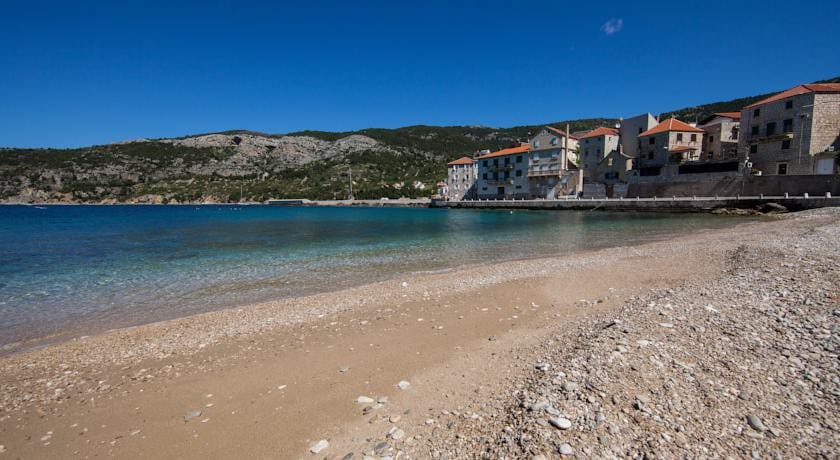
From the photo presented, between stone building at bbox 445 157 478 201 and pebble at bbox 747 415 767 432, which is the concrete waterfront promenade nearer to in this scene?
stone building at bbox 445 157 478 201

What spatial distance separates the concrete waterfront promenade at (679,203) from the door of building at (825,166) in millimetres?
7886

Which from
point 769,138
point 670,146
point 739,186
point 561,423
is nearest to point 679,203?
point 739,186

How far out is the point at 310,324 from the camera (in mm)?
7859

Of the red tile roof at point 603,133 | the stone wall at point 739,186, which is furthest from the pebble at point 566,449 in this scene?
the red tile roof at point 603,133

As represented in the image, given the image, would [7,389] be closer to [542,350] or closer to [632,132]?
[542,350]

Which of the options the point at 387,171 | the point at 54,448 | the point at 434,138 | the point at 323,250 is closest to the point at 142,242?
the point at 323,250

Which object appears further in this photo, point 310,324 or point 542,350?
point 310,324

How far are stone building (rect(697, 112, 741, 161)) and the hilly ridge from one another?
57292mm

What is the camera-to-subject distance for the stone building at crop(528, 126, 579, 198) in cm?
7244

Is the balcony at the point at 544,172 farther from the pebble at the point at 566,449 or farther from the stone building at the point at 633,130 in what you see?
the pebble at the point at 566,449

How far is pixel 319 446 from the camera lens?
3725 mm

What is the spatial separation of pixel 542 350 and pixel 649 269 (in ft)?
27.6

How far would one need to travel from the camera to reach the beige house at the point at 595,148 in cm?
6900

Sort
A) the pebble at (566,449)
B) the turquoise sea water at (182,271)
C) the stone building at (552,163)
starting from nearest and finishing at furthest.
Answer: the pebble at (566,449), the turquoise sea water at (182,271), the stone building at (552,163)
